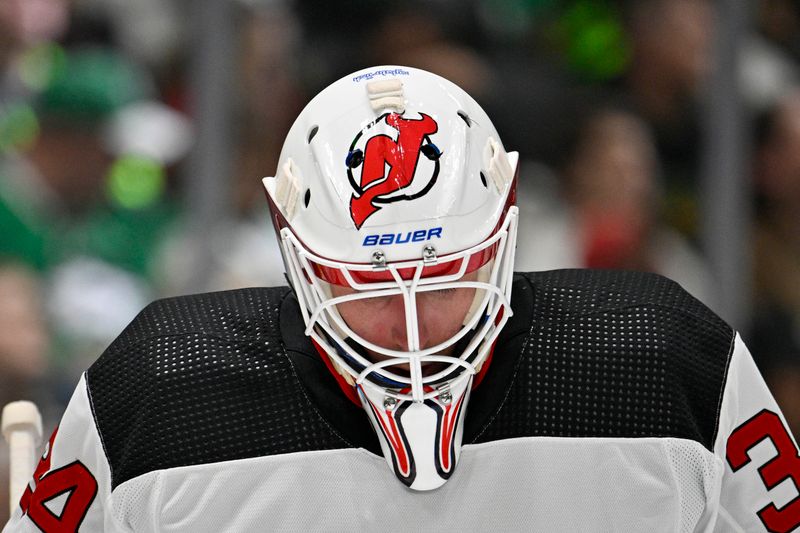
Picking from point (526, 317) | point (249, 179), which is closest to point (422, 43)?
point (249, 179)

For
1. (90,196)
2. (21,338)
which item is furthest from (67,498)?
(90,196)

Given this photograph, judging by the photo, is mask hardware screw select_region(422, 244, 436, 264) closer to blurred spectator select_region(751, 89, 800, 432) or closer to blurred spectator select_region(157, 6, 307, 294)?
blurred spectator select_region(157, 6, 307, 294)

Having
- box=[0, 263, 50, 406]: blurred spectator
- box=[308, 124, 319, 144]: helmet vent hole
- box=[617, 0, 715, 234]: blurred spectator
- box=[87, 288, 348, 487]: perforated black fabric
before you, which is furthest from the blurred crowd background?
box=[308, 124, 319, 144]: helmet vent hole

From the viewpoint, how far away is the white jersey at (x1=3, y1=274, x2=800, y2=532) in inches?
69.7

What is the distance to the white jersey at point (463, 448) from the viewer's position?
1.77m

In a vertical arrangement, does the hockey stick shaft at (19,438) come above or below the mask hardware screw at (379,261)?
below

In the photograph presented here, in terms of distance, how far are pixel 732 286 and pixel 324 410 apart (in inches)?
80.1

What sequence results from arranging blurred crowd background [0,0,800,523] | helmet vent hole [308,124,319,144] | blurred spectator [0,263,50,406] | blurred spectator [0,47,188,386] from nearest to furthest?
helmet vent hole [308,124,319,144] < blurred spectator [0,263,50,406] < blurred spectator [0,47,188,386] < blurred crowd background [0,0,800,523]

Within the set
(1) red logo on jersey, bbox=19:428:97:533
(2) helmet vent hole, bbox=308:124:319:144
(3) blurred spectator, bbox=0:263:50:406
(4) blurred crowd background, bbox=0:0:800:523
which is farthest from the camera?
(4) blurred crowd background, bbox=0:0:800:523

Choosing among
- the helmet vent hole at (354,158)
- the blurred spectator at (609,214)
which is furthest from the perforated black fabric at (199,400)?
the blurred spectator at (609,214)

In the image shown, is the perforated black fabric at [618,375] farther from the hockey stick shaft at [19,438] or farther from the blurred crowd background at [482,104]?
the blurred crowd background at [482,104]

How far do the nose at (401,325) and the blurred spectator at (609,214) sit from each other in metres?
1.83

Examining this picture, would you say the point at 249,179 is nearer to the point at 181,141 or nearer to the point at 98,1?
the point at 181,141

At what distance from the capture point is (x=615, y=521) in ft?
5.84
